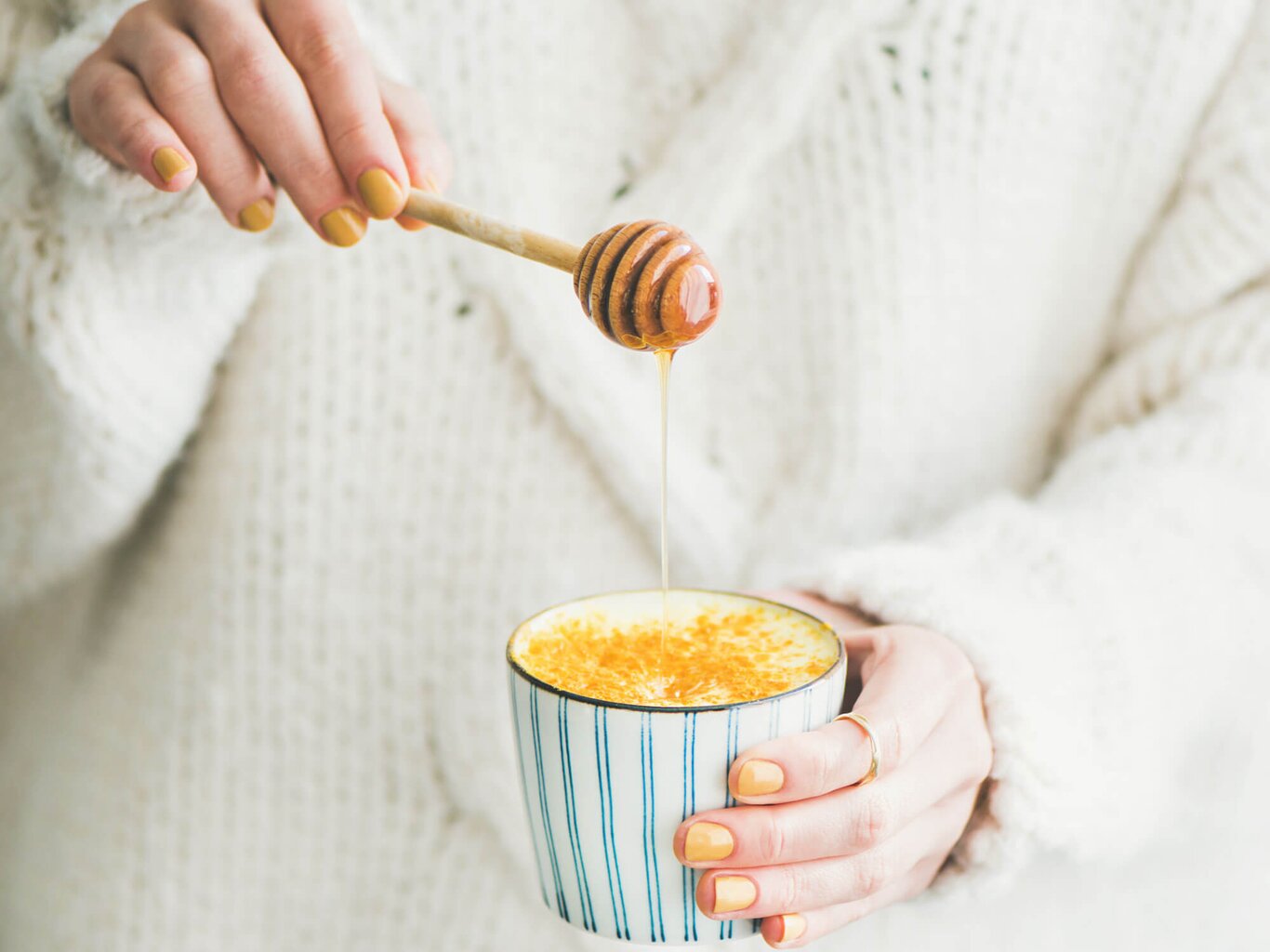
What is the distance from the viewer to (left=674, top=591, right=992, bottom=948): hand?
42 centimetres

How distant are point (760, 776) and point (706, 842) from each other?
0.12 ft

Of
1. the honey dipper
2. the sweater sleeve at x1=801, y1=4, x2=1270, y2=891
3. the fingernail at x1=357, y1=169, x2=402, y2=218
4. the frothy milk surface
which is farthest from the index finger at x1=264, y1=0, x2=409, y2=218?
the sweater sleeve at x1=801, y1=4, x2=1270, y2=891

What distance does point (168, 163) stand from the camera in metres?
0.45

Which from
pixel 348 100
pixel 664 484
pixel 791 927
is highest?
pixel 348 100

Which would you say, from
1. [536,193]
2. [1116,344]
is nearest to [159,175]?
[536,193]

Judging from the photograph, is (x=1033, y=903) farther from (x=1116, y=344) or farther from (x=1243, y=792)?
(x=1116, y=344)

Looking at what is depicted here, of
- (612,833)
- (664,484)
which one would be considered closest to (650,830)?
(612,833)

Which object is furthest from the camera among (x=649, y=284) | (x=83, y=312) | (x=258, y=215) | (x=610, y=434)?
(x=610, y=434)

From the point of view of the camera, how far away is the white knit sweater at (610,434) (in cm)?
69

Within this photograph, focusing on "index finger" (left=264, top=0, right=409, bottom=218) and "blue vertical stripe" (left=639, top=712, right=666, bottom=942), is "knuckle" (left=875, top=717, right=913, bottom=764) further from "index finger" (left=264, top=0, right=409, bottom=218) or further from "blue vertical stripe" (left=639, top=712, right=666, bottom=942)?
"index finger" (left=264, top=0, right=409, bottom=218)

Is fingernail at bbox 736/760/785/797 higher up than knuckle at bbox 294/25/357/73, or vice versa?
knuckle at bbox 294/25/357/73

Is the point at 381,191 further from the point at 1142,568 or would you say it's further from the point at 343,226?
the point at 1142,568

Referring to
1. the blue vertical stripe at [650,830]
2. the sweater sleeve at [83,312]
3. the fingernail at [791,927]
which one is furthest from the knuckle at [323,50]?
the fingernail at [791,927]

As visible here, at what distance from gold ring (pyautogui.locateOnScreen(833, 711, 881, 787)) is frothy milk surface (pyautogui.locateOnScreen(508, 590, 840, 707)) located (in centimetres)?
2
